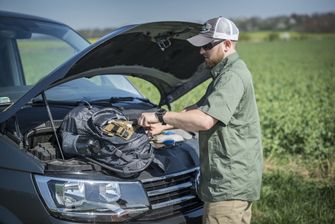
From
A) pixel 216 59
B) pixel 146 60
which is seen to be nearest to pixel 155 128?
pixel 216 59

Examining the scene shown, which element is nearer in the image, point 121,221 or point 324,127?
point 121,221

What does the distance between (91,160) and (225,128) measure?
3.02ft

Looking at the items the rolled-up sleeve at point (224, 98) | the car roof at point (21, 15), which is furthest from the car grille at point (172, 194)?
the car roof at point (21, 15)

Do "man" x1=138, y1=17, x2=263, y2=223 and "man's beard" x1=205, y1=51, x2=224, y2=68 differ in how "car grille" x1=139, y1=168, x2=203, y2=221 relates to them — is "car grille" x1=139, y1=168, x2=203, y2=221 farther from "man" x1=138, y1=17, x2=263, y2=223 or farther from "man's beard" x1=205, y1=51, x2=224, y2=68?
"man's beard" x1=205, y1=51, x2=224, y2=68

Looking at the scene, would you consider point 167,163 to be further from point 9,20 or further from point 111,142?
point 9,20

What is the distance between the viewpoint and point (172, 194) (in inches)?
134

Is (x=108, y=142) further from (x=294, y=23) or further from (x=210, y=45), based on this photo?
(x=294, y=23)

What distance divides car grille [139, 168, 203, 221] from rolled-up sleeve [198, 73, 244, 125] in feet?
2.09

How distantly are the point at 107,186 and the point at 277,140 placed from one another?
18.4 ft

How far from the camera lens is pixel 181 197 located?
346 cm

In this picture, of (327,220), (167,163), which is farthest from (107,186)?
(327,220)

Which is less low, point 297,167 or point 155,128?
point 155,128

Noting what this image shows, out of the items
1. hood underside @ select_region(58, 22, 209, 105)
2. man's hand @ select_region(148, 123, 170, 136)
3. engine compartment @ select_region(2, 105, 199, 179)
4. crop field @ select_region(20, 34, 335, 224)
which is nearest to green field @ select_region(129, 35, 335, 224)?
crop field @ select_region(20, 34, 335, 224)

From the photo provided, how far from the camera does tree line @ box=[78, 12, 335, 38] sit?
290 feet
